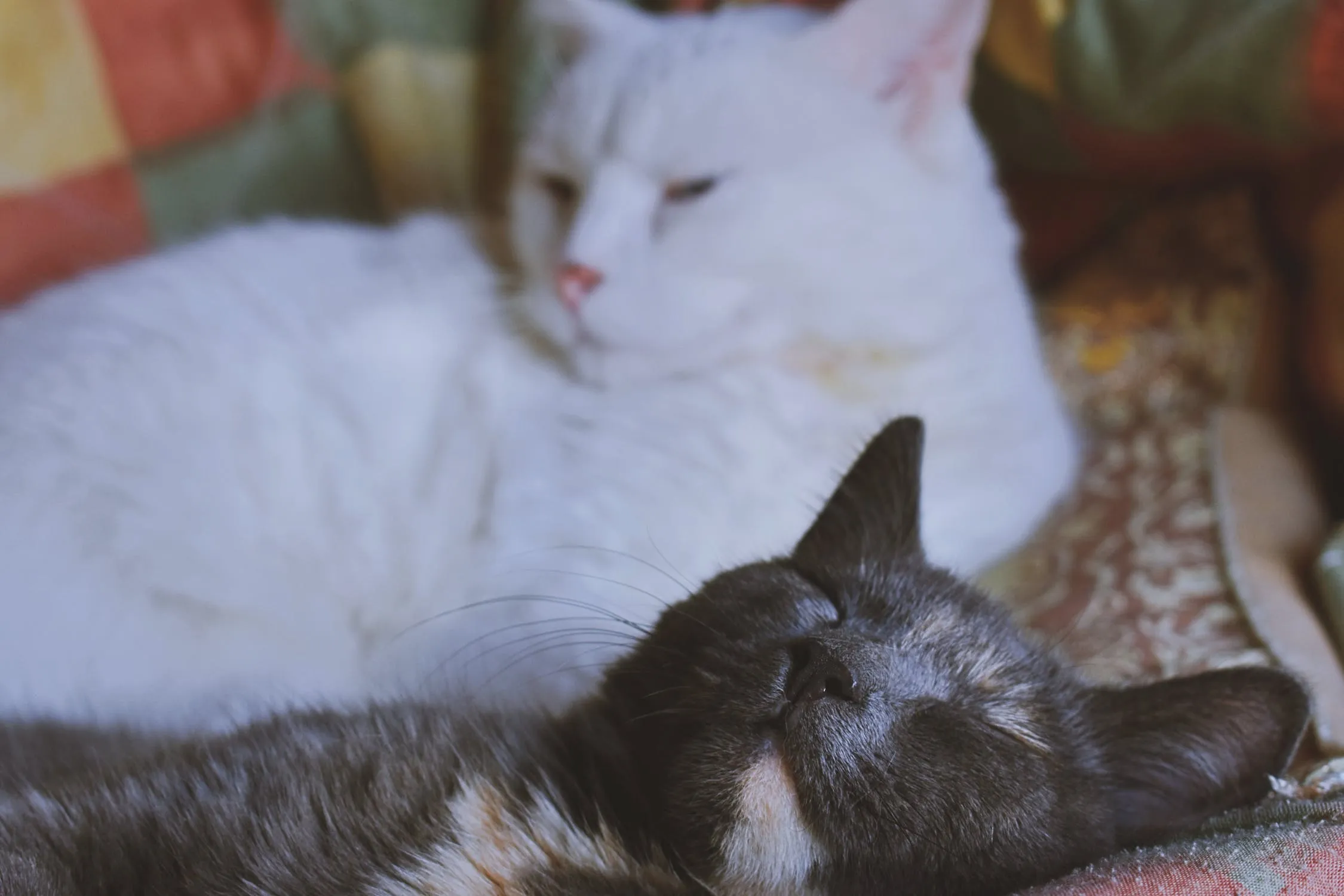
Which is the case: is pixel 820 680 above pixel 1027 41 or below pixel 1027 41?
below

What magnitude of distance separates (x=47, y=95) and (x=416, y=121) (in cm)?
50

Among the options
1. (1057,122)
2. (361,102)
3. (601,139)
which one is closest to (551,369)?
(601,139)

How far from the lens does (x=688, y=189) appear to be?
118 centimetres

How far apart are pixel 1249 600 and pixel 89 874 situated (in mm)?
1024

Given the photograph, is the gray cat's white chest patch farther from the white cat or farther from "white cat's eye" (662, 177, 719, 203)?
"white cat's eye" (662, 177, 719, 203)

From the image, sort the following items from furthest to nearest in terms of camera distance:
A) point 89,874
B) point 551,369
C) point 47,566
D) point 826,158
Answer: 1. point 551,369
2. point 826,158
3. point 47,566
4. point 89,874

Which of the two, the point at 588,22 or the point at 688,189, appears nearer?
the point at 688,189

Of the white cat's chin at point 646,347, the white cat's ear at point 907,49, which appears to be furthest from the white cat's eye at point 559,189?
the white cat's ear at point 907,49

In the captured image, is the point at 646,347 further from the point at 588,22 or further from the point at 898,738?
the point at 898,738

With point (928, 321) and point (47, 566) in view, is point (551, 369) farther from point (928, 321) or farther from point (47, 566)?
point (47, 566)

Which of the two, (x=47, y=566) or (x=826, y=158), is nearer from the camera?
(x=47, y=566)

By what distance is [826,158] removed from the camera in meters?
1.15

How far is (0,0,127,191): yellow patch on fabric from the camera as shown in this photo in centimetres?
138

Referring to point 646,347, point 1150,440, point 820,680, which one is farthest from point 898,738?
point 1150,440
